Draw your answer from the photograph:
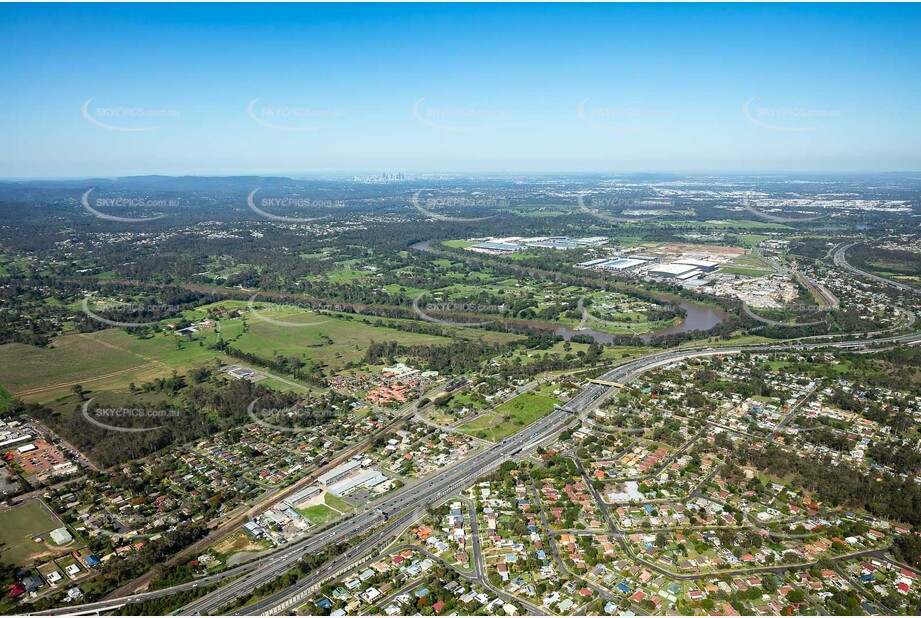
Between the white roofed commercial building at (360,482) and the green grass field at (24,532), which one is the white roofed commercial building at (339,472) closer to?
the white roofed commercial building at (360,482)

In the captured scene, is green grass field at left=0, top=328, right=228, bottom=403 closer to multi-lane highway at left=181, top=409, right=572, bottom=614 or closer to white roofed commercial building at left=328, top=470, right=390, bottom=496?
white roofed commercial building at left=328, top=470, right=390, bottom=496

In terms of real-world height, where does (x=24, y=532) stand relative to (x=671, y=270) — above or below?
below

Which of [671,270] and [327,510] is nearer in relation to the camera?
[327,510]

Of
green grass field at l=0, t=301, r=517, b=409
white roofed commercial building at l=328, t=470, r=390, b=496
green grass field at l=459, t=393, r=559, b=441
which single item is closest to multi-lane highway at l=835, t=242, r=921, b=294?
green grass field at l=0, t=301, r=517, b=409

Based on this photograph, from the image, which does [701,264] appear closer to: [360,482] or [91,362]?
[360,482]

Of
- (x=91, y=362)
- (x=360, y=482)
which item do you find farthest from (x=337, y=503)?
(x=91, y=362)

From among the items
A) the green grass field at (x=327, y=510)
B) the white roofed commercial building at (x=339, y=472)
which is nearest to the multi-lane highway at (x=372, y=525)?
the green grass field at (x=327, y=510)

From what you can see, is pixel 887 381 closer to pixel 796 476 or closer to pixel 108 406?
pixel 796 476
